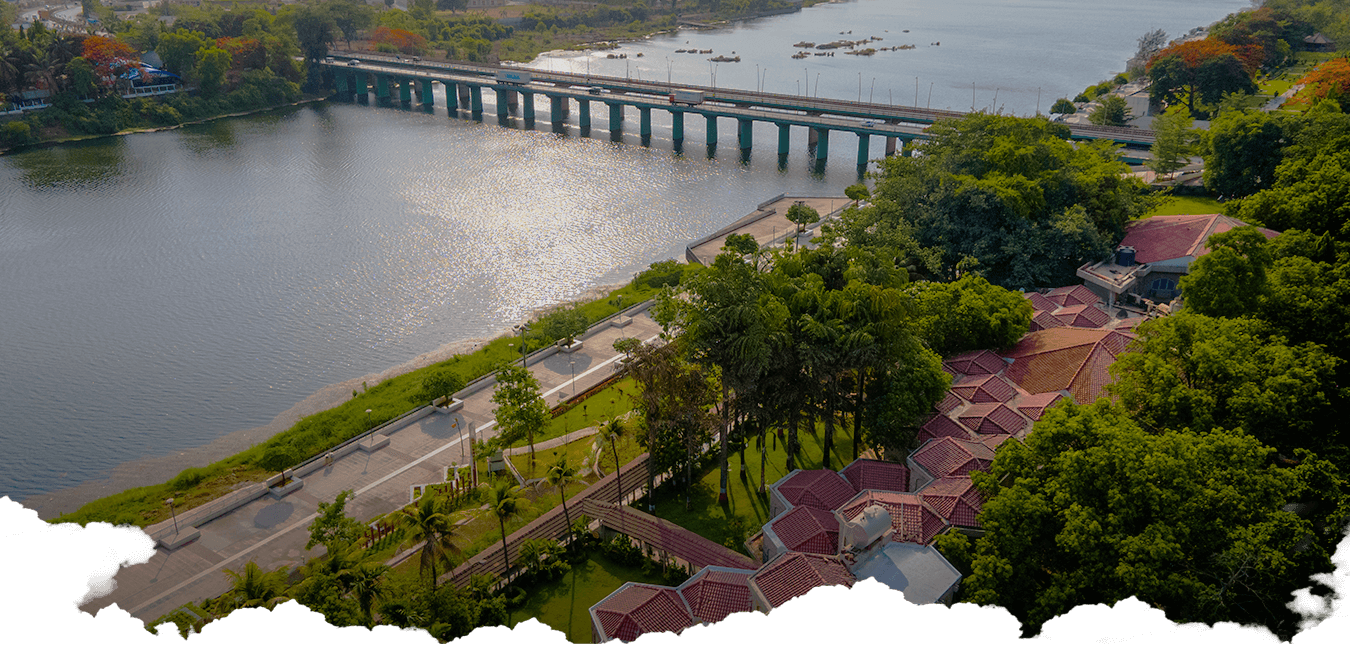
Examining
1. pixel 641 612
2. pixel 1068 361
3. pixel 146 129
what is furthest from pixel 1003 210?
pixel 146 129

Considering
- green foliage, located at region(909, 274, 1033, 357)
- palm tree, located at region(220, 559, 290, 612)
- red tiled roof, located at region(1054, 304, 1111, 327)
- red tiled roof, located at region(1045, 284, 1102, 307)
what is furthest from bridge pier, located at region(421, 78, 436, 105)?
palm tree, located at region(220, 559, 290, 612)

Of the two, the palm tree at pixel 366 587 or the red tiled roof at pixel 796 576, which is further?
the red tiled roof at pixel 796 576

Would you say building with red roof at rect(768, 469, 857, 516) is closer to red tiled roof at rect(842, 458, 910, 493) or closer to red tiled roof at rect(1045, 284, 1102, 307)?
red tiled roof at rect(842, 458, 910, 493)

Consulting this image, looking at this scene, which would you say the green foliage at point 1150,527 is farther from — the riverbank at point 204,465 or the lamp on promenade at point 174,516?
the riverbank at point 204,465

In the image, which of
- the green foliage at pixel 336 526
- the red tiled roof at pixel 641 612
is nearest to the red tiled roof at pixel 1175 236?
the red tiled roof at pixel 641 612

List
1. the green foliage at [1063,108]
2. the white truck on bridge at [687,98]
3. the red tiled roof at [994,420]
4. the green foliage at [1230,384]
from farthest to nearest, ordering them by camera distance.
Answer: the green foliage at [1063,108] < the white truck on bridge at [687,98] < the red tiled roof at [994,420] < the green foliage at [1230,384]

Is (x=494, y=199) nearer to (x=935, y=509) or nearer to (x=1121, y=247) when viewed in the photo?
(x=1121, y=247)

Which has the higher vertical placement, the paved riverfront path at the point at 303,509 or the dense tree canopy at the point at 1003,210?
the dense tree canopy at the point at 1003,210
